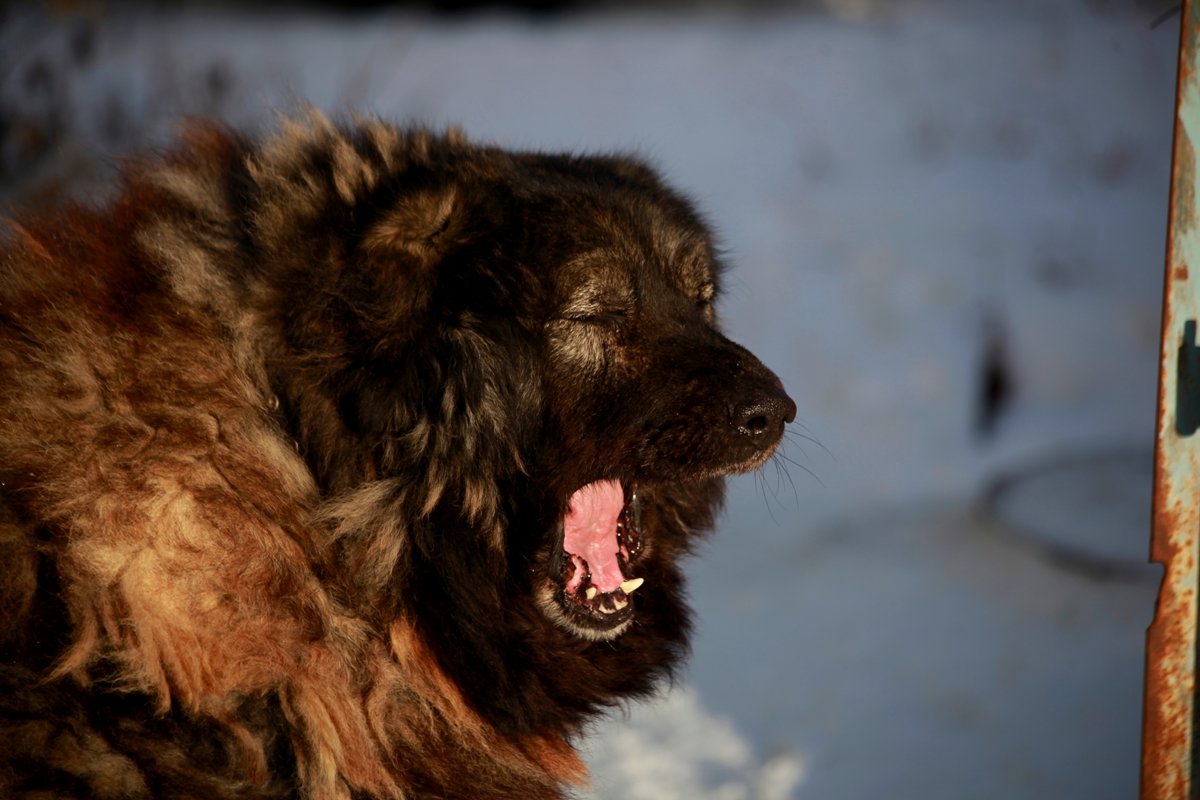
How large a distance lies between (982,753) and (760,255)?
480cm

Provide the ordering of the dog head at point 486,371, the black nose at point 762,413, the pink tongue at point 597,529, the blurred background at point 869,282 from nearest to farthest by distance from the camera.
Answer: the dog head at point 486,371 → the black nose at point 762,413 → the pink tongue at point 597,529 → the blurred background at point 869,282

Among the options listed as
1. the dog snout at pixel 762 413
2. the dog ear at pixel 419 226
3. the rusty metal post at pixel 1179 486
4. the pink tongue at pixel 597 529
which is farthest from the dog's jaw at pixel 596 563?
the rusty metal post at pixel 1179 486

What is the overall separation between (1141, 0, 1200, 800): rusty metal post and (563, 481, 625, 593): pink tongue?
3.93 feet

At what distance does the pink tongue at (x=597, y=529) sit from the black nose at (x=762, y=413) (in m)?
0.38

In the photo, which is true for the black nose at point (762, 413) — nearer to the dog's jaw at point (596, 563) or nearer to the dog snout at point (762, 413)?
the dog snout at point (762, 413)

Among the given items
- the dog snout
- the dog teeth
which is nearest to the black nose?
the dog snout

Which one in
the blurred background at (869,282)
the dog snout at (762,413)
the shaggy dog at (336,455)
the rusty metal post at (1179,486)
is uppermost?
the blurred background at (869,282)

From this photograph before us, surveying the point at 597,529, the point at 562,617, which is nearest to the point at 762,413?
the point at 597,529

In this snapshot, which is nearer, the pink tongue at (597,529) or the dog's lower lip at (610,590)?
the dog's lower lip at (610,590)

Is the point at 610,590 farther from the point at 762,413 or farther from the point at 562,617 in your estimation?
the point at 762,413

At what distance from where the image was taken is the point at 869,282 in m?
8.30

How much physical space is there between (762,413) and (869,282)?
5769mm

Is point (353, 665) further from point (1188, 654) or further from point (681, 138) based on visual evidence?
point (681, 138)

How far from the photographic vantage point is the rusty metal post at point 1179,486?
Answer: 103 inches
